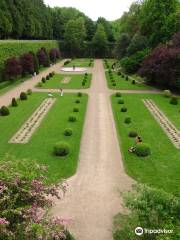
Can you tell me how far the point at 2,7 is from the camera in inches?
2485

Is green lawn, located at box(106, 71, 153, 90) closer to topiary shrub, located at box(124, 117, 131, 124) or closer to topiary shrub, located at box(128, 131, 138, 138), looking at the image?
topiary shrub, located at box(124, 117, 131, 124)

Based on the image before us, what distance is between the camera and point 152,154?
74.1 ft

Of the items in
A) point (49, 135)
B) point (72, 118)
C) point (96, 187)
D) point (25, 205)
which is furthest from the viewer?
point (72, 118)

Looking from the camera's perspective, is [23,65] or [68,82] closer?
[68,82]

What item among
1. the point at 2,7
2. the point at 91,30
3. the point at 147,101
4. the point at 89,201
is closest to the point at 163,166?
the point at 89,201

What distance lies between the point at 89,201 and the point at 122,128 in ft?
41.4

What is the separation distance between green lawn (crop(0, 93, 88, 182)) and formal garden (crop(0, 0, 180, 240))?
0.23 feet

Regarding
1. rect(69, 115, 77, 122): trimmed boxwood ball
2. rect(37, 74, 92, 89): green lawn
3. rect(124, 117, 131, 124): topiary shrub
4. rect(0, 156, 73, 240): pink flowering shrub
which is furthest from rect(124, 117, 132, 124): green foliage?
rect(37, 74, 92, 89): green lawn

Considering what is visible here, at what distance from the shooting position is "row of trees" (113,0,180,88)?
147 ft

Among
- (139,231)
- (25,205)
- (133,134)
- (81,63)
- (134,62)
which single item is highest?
(25,205)

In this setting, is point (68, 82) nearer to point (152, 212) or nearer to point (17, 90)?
point (17, 90)

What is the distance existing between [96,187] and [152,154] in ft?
19.7

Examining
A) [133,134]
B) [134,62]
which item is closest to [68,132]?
[133,134]

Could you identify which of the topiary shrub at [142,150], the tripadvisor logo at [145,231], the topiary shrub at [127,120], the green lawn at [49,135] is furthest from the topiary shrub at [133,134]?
the tripadvisor logo at [145,231]
